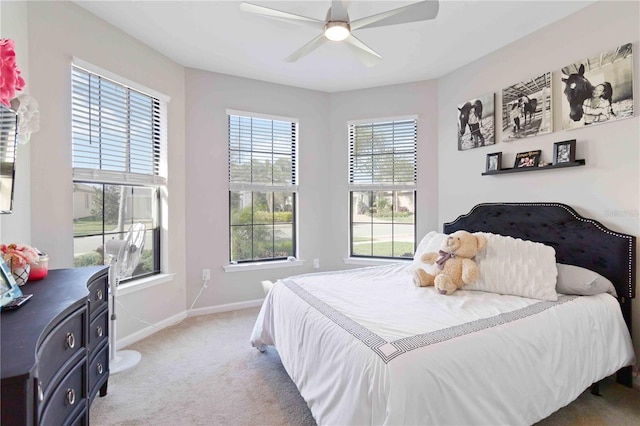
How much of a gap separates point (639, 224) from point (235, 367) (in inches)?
116

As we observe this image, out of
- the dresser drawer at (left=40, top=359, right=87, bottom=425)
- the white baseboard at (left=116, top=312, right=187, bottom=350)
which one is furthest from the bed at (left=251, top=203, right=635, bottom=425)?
the white baseboard at (left=116, top=312, right=187, bottom=350)

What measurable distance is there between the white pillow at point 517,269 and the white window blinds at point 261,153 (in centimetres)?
235

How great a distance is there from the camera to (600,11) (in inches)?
87.1

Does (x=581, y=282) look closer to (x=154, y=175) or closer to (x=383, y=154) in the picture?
(x=383, y=154)

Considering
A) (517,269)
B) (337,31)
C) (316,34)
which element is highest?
(316,34)

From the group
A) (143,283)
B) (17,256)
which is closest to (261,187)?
(143,283)

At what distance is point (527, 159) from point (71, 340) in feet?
10.7

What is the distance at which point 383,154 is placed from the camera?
389cm

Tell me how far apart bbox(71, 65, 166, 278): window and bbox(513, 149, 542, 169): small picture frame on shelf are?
3318 mm

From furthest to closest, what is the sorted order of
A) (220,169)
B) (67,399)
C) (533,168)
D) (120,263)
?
(220,169), (533,168), (120,263), (67,399)

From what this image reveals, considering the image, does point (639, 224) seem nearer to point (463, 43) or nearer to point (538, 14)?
point (538, 14)

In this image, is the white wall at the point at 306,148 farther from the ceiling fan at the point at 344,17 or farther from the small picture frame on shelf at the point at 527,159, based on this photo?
the ceiling fan at the point at 344,17

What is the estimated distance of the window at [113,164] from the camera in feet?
7.93

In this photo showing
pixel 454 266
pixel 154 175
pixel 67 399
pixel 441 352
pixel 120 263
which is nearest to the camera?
pixel 67 399
